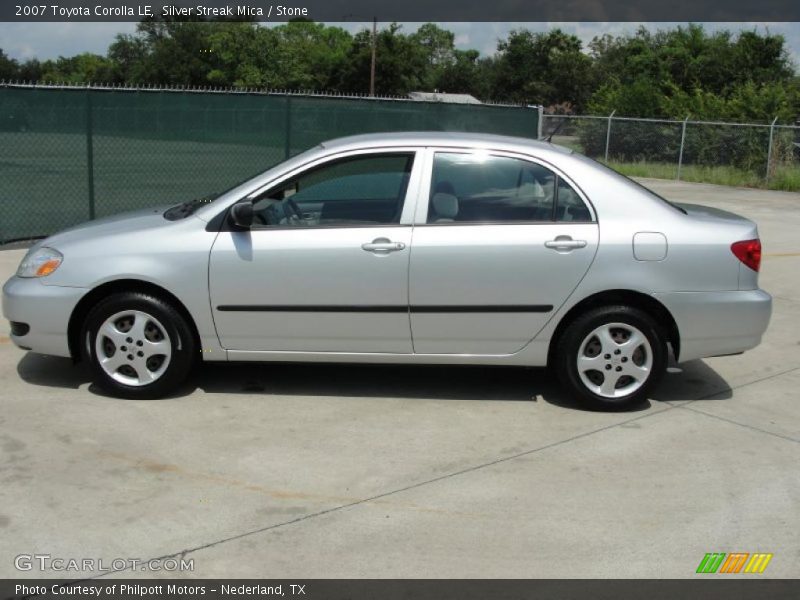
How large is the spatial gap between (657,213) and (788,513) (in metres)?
1.96

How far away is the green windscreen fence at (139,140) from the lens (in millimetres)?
10829

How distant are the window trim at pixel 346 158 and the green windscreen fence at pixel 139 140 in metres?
5.95

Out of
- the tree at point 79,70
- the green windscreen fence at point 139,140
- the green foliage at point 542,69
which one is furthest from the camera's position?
the tree at point 79,70

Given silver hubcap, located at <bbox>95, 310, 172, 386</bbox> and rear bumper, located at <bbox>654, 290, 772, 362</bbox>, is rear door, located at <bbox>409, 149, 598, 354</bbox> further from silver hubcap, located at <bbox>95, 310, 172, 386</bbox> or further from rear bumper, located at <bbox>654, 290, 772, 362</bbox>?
silver hubcap, located at <bbox>95, 310, 172, 386</bbox>

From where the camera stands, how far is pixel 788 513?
4.40m

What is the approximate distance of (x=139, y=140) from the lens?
11750 millimetres

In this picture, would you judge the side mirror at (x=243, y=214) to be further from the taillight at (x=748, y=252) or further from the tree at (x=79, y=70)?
the tree at (x=79, y=70)

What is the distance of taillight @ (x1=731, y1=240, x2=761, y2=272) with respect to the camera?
5613mm

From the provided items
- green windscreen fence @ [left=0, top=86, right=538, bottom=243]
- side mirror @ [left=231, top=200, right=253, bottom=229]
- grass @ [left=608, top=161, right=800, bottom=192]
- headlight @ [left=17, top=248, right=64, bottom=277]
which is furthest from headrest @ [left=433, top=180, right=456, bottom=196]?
grass @ [left=608, top=161, right=800, bottom=192]

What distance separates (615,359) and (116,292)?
2989 mm

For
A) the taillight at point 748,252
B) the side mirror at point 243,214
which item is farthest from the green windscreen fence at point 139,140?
the taillight at point 748,252

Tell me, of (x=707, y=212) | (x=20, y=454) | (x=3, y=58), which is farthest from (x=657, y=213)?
(x=3, y=58)
